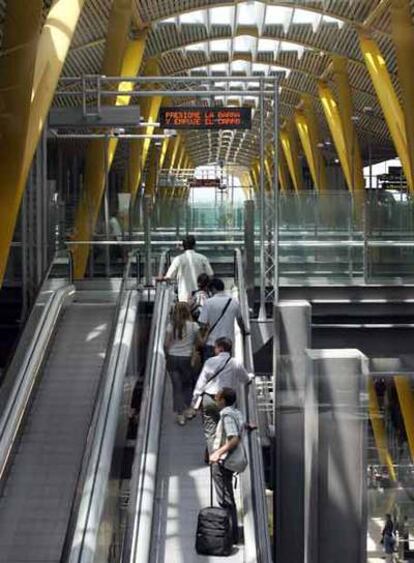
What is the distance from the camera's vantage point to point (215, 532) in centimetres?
885

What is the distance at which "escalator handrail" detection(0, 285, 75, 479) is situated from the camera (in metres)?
11.3

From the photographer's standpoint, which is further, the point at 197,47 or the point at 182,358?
the point at 197,47

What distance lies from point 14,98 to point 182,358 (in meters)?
5.15

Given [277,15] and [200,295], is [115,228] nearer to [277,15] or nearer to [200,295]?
[200,295]

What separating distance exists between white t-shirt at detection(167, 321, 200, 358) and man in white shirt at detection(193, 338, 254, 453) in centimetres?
167

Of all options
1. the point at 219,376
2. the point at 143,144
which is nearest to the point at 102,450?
the point at 219,376

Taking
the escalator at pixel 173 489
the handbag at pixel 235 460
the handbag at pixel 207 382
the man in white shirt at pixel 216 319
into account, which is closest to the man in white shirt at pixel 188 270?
the escalator at pixel 173 489

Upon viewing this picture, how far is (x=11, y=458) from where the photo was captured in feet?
38.5

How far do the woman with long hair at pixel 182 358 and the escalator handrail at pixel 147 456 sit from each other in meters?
0.22

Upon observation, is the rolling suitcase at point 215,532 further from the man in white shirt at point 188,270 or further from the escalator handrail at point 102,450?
the man in white shirt at point 188,270

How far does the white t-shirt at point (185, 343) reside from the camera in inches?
479

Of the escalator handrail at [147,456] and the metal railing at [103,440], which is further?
the escalator handrail at [147,456]

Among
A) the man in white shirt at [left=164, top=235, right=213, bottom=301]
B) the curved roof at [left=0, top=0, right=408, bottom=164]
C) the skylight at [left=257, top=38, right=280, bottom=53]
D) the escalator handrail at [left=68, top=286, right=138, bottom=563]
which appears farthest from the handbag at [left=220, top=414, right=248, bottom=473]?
the skylight at [left=257, top=38, right=280, bottom=53]

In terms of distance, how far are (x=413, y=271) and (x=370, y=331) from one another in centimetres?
170
